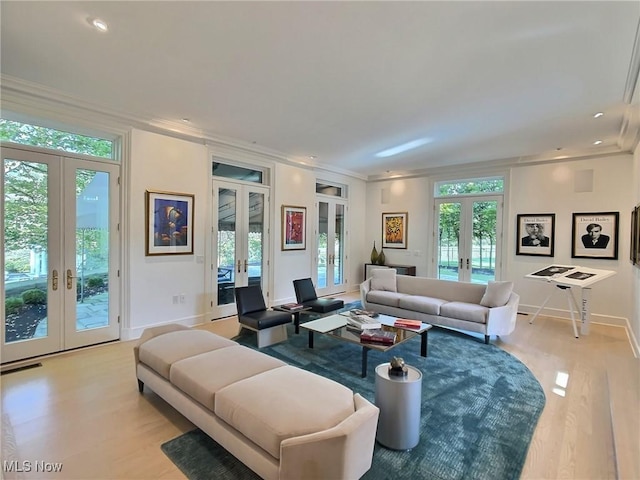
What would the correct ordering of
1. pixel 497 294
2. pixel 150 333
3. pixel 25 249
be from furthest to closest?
pixel 497 294, pixel 25 249, pixel 150 333

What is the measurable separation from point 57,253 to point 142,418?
2.48 meters

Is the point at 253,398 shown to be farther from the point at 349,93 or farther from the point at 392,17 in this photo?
the point at 349,93

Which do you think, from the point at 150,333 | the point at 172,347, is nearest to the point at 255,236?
the point at 150,333

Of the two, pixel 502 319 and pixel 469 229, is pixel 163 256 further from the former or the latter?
pixel 469 229

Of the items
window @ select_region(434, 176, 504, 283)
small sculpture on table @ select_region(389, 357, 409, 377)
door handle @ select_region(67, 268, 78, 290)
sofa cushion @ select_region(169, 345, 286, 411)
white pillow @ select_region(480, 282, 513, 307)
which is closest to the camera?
sofa cushion @ select_region(169, 345, 286, 411)

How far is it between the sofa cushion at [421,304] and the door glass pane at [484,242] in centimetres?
211

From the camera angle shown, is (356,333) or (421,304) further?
(421,304)

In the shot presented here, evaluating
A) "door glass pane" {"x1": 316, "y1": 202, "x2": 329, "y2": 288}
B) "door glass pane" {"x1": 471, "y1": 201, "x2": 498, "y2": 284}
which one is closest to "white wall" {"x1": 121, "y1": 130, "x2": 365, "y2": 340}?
"door glass pane" {"x1": 316, "y1": 202, "x2": 329, "y2": 288}

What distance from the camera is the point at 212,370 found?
2299 mm

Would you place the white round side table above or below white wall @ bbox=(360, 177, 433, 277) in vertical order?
below

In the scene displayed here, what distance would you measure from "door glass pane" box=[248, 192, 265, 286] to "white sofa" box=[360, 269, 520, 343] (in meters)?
2.05

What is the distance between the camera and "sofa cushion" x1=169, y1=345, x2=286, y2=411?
7.00ft

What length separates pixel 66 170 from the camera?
3.84 m

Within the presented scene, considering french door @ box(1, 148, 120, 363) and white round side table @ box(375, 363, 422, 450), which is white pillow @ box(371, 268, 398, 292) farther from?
french door @ box(1, 148, 120, 363)
